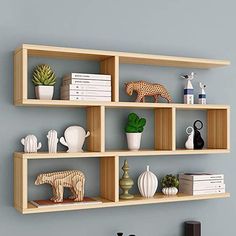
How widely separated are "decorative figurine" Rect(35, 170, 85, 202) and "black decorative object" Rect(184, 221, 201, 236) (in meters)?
0.71

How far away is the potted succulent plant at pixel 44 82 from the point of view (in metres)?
2.27

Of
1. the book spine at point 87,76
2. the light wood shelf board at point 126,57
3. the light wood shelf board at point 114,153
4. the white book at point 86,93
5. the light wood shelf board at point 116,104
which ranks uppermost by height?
the light wood shelf board at point 126,57

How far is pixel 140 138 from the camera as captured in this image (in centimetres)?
254

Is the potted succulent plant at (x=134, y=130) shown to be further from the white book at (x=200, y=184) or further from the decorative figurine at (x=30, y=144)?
the decorative figurine at (x=30, y=144)

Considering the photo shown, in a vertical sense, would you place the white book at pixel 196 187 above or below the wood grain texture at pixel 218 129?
below

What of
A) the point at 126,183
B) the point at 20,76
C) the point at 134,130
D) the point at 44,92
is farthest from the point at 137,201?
the point at 20,76

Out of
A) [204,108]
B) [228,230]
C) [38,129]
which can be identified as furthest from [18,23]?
[228,230]

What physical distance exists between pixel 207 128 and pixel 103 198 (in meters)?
0.80

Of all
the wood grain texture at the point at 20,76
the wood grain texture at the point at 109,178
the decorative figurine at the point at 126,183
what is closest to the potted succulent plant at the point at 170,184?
the decorative figurine at the point at 126,183

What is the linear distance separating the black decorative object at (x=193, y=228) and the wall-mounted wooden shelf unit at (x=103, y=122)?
0.62 feet

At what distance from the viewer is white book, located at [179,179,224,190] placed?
2576 mm

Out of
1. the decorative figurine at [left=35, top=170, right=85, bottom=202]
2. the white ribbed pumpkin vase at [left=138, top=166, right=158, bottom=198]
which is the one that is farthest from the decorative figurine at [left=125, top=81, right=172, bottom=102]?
the decorative figurine at [left=35, top=170, right=85, bottom=202]

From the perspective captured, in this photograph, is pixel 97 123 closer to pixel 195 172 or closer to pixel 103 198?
pixel 103 198

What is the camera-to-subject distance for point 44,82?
7.47ft
